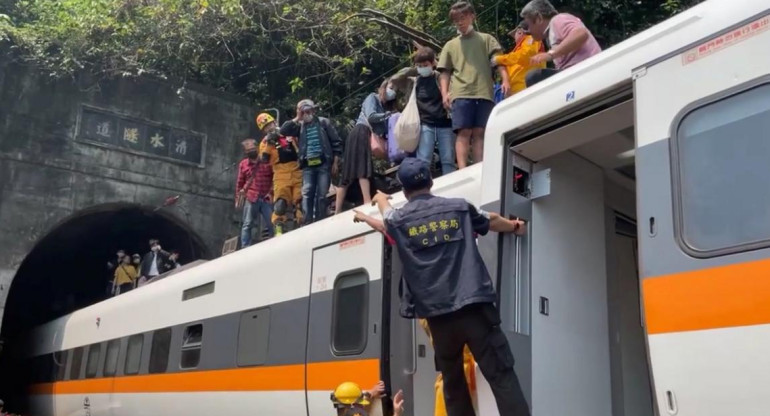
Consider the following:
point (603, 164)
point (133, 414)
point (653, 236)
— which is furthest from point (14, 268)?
point (653, 236)

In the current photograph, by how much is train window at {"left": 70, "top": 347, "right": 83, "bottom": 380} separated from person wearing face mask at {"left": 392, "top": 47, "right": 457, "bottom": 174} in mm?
7922

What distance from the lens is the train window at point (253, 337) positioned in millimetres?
6930

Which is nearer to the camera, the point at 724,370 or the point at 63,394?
the point at 724,370

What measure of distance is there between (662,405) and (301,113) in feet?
21.0

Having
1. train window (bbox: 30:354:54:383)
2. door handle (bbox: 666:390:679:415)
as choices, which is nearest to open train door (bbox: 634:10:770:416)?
door handle (bbox: 666:390:679:415)

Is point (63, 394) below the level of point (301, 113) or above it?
below

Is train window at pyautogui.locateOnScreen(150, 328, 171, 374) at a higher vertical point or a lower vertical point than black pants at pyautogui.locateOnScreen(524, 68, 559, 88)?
lower

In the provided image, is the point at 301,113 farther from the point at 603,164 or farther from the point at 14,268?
the point at 14,268

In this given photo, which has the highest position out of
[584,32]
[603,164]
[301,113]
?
[301,113]

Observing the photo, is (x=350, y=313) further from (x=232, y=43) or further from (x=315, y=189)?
(x=232, y=43)

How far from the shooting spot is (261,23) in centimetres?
1590

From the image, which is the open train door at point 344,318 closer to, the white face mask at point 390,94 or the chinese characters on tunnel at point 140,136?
the white face mask at point 390,94

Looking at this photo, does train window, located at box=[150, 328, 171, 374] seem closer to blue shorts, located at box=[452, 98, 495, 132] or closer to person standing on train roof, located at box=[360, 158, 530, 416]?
blue shorts, located at box=[452, 98, 495, 132]

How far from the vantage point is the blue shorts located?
6.46 metres
